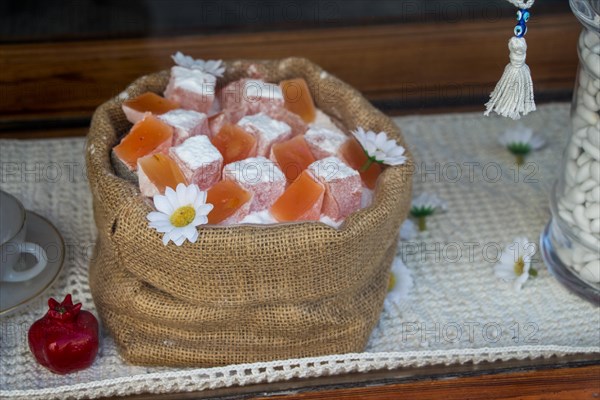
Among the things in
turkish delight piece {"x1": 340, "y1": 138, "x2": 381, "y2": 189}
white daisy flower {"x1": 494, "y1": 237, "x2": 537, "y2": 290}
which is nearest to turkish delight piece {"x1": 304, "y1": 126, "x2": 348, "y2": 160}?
turkish delight piece {"x1": 340, "y1": 138, "x2": 381, "y2": 189}

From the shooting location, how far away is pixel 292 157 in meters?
0.90

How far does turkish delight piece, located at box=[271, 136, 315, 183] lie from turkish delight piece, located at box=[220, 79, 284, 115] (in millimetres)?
71

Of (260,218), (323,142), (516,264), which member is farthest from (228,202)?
(516,264)

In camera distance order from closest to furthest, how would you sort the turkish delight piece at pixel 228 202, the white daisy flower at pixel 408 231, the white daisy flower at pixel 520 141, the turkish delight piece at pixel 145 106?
the turkish delight piece at pixel 228 202 < the turkish delight piece at pixel 145 106 < the white daisy flower at pixel 408 231 < the white daisy flower at pixel 520 141

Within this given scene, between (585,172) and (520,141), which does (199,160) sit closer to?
(585,172)

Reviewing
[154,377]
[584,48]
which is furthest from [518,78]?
[154,377]

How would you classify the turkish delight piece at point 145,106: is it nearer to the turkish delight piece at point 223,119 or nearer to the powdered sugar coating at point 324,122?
the turkish delight piece at point 223,119

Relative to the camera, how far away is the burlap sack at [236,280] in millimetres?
792

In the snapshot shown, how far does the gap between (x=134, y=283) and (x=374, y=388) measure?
253mm

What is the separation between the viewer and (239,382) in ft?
2.82

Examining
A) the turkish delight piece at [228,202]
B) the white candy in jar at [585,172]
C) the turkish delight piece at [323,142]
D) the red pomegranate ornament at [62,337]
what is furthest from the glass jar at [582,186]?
the red pomegranate ornament at [62,337]

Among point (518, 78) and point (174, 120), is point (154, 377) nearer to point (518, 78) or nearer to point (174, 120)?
point (174, 120)

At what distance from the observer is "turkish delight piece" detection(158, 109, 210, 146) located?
90cm

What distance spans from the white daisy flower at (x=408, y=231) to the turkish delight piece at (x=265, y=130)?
0.22 m
